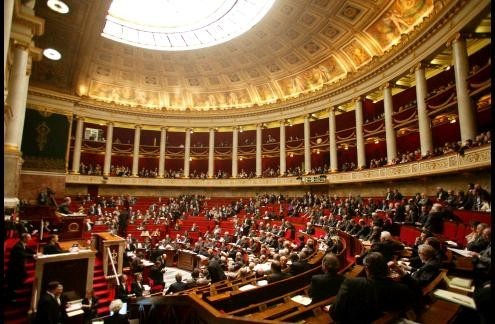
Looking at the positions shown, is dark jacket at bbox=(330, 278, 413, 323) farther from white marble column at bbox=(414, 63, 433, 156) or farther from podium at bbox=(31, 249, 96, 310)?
white marble column at bbox=(414, 63, 433, 156)

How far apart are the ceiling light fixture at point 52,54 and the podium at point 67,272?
Result: 9882 millimetres

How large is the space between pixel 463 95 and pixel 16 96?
1659 cm

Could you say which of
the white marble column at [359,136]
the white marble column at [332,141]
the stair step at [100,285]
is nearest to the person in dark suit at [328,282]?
the stair step at [100,285]

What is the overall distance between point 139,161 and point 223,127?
9.09 metres

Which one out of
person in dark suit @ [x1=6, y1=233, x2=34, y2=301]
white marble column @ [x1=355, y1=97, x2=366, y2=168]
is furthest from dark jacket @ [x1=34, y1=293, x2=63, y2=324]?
white marble column @ [x1=355, y1=97, x2=366, y2=168]

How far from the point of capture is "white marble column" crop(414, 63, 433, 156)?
13.0 meters

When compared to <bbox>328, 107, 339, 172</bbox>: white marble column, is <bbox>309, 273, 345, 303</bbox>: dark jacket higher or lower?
lower

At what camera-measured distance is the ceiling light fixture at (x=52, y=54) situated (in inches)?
476

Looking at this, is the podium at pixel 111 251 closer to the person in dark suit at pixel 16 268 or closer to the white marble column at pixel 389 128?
the person in dark suit at pixel 16 268

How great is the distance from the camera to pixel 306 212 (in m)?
15.7

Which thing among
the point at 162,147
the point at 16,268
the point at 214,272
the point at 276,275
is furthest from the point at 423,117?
the point at 162,147

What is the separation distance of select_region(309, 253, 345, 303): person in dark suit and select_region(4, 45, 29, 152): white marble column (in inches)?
420

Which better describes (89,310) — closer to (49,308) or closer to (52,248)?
(49,308)

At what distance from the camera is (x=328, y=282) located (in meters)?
3.28
